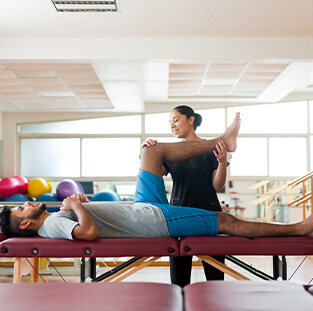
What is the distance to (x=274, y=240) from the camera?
2.10 meters

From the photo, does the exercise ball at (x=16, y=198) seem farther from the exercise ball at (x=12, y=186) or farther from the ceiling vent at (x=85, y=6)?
the ceiling vent at (x=85, y=6)

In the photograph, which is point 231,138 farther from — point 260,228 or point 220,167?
point 260,228

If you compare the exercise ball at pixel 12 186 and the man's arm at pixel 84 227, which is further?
the exercise ball at pixel 12 186

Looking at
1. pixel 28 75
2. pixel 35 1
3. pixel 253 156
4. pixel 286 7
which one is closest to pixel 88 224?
pixel 35 1

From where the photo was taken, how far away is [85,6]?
4.21 meters

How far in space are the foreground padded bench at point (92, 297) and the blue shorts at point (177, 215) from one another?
1073mm

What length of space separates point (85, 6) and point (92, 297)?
3677mm

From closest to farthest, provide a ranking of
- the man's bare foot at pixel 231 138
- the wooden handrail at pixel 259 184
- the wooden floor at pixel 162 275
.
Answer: the man's bare foot at pixel 231 138
the wooden floor at pixel 162 275
the wooden handrail at pixel 259 184

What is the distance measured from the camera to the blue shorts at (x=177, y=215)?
221cm

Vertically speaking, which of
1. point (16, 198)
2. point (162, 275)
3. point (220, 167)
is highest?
point (220, 167)

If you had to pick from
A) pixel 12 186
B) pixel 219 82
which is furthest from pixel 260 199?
pixel 12 186

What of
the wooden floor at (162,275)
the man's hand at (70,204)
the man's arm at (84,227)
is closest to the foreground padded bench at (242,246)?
the man's arm at (84,227)

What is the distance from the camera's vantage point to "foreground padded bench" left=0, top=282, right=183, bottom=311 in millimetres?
942

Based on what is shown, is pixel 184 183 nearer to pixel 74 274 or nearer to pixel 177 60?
pixel 74 274
